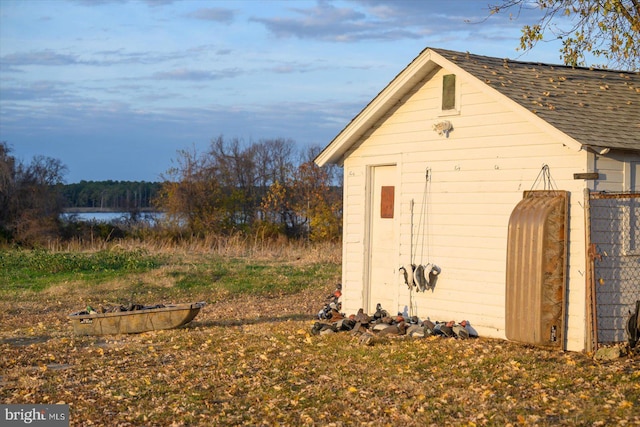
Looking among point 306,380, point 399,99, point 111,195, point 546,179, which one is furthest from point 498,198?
point 111,195

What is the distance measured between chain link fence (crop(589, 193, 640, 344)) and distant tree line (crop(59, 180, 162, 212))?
3339cm

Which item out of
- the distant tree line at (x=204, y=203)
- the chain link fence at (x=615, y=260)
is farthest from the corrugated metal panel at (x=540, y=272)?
the distant tree line at (x=204, y=203)

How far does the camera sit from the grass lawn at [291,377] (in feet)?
26.7

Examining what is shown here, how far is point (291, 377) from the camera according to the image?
9.92m

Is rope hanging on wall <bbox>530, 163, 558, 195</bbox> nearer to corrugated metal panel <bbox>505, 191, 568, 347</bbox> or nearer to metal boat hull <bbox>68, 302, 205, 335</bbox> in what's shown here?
corrugated metal panel <bbox>505, 191, 568, 347</bbox>

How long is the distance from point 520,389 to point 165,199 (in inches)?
1341

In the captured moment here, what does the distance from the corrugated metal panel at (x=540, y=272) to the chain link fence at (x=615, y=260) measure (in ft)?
1.52

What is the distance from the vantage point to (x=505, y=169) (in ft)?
39.8

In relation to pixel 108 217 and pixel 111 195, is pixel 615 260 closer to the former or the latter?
pixel 108 217

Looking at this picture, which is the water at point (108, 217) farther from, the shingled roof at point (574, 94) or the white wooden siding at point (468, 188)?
the shingled roof at point (574, 94)

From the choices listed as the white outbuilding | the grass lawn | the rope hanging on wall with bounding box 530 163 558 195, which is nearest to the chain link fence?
the white outbuilding

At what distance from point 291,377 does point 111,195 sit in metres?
47.6

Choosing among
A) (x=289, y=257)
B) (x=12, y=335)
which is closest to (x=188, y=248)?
(x=289, y=257)

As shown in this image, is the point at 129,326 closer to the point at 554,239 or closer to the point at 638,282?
the point at 554,239
